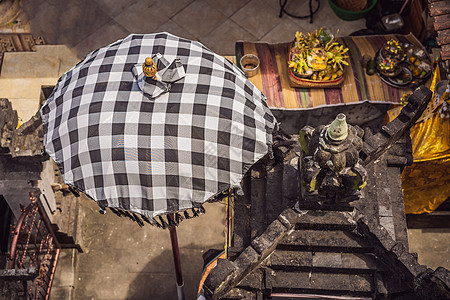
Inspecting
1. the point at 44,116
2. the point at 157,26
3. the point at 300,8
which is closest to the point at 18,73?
the point at 157,26

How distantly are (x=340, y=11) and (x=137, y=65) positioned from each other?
8390mm

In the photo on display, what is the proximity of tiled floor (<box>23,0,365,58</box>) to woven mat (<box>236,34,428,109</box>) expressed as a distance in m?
2.50

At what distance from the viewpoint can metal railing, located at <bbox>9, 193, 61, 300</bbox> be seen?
9.47 m

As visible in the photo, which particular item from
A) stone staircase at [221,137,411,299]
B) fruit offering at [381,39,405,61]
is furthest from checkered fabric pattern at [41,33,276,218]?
fruit offering at [381,39,405,61]

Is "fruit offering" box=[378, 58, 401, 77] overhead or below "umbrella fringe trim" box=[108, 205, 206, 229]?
overhead

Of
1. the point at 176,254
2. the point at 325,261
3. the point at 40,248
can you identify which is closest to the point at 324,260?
the point at 325,261

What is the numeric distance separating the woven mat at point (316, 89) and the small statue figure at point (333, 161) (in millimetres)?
3651

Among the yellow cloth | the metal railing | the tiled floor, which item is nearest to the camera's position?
the metal railing

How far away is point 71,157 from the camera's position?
6.65 meters

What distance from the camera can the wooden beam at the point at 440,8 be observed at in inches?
340

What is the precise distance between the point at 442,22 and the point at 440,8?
31cm

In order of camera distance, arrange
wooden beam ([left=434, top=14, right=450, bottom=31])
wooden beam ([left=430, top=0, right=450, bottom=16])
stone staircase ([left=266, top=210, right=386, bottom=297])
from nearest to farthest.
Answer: stone staircase ([left=266, top=210, right=386, bottom=297]) → wooden beam ([left=434, top=14, right=450, bottom=31]) → wooden beam ([left=430, top=0, right=450, bottom=16])

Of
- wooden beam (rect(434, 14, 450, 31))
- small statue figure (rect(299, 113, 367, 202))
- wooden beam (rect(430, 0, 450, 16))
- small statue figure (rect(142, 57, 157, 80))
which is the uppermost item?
wooden beam (rect(430, 0, 450, 16))

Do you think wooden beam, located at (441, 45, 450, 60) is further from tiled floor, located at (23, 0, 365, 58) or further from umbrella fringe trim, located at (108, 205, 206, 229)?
tiled floor, located at (23, 0, 365, 58)
